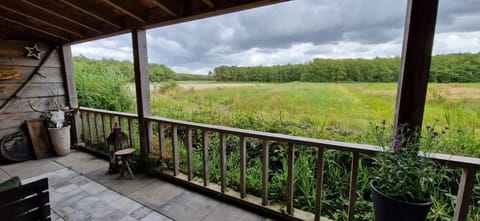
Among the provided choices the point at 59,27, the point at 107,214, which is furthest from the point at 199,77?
the point at 107,214

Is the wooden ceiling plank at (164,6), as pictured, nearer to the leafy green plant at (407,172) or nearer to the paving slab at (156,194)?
the paving slab at (156,194)

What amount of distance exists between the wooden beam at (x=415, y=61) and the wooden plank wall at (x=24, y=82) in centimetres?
480

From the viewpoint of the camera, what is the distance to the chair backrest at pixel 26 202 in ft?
3.77

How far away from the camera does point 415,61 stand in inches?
51.5

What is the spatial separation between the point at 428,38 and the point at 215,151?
250 centimetres

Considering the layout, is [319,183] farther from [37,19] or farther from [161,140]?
[37,19]

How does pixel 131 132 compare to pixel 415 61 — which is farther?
pixel 131 132

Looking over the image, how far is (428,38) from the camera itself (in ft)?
4.17

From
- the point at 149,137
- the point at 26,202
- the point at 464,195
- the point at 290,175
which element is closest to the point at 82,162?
the point at 149,137

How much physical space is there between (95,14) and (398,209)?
126 inches

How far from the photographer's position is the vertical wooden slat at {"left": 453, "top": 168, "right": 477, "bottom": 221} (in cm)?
127

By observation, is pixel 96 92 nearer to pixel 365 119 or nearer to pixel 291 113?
pixel 291 113

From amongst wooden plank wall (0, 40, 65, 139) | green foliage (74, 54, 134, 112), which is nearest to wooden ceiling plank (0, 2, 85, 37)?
wooden plank wall (0, 40, 65, 139)

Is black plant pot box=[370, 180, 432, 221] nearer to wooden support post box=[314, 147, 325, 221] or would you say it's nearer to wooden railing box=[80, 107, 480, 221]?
Result: wooden railing box=[80, 107, 480, 221]
